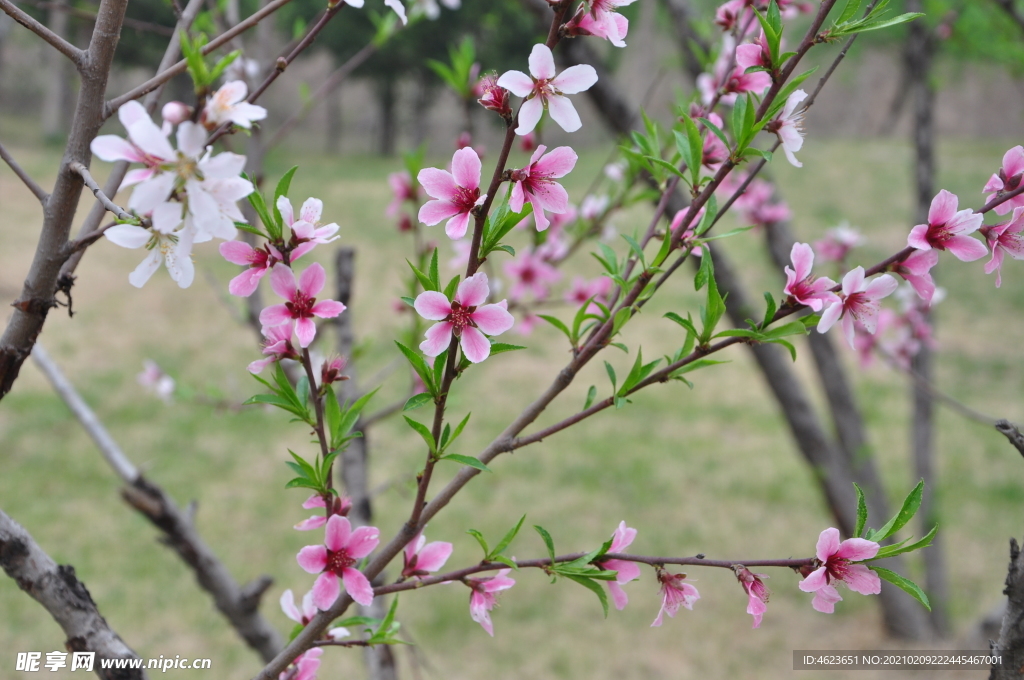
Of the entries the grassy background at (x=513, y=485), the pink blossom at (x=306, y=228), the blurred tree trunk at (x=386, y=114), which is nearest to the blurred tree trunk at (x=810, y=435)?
the grassy background at (x=513, y=485)

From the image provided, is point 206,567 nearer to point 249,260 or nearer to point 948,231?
point 249,260

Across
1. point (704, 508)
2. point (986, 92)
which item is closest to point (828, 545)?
point (704, 508)

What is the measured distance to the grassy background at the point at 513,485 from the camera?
3830 millimetres

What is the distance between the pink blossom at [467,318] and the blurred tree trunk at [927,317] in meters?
3.13

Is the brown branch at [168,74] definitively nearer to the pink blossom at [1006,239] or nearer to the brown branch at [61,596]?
the brown branch at [61,596]

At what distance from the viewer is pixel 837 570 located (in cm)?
74

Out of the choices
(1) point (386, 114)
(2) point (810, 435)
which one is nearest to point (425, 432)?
(2) point (810, 435)

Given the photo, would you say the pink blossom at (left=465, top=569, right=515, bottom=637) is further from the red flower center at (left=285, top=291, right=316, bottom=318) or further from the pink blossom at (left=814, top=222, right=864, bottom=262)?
the pink blossom at (left=814, top=222, right=864, bottom=262)

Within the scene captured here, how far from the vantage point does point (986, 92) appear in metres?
19.5

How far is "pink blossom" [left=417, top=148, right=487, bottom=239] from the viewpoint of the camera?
28.0 inches

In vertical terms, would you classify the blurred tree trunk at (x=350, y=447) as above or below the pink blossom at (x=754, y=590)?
below

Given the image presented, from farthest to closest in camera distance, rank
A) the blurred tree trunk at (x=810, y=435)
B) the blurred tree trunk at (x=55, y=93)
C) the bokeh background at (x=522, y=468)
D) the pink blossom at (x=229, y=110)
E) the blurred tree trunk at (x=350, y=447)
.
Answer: the blurred tree trunk at (x=55, y=93) < the bokeh background at (x=522, y=468) < the blurred tree trunk at (x=810, y=435) < the blurred tree trunk at (x=350, y=447) < the pink blossom at (x=229, y=110)

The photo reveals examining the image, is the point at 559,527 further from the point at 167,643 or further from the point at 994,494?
the point at 994,494

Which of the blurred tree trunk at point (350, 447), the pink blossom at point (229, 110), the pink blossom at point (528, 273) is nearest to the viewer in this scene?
the pink blossom at point (229, 110)
